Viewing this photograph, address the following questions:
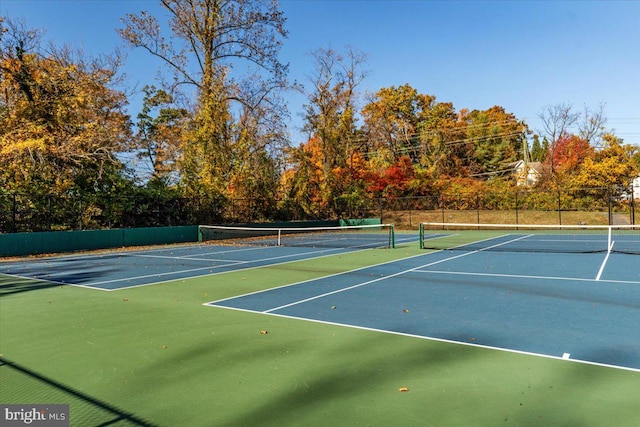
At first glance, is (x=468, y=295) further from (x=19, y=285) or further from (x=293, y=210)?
(x=293, y=210)

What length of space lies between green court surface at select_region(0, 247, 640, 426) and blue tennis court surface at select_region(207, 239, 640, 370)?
50 cm

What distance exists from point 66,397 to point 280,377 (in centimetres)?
185

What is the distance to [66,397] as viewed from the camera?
12.7 feet

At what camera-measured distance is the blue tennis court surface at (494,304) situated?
5.28 metres

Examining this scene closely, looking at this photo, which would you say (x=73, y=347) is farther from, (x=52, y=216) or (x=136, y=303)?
(x=52, y=216)

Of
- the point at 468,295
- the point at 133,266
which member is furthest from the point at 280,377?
the point at 133,266

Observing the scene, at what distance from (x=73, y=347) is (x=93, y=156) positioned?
19209 millimetres

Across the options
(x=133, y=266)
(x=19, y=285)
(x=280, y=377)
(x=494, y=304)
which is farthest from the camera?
(x=133, y=266)

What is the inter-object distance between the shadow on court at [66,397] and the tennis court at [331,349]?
0.06 feet

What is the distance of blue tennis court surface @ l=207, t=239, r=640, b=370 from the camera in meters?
5.28

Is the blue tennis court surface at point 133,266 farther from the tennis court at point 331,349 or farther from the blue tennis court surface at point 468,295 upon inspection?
the tennis court at point 331,349

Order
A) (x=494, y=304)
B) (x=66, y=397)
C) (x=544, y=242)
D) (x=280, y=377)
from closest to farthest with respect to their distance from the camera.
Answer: (x=66, y=397), (x=280, y=377), (x=494, y=304), (x=544, y=242)

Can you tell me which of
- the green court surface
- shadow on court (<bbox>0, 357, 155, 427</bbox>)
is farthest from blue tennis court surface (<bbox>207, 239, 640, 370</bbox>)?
shadow on court (<bbox>0, 357, 155, 427</bbox>)

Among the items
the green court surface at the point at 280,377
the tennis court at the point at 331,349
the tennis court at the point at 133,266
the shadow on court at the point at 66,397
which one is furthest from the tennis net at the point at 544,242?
the shadow on court at the point at 66,397
